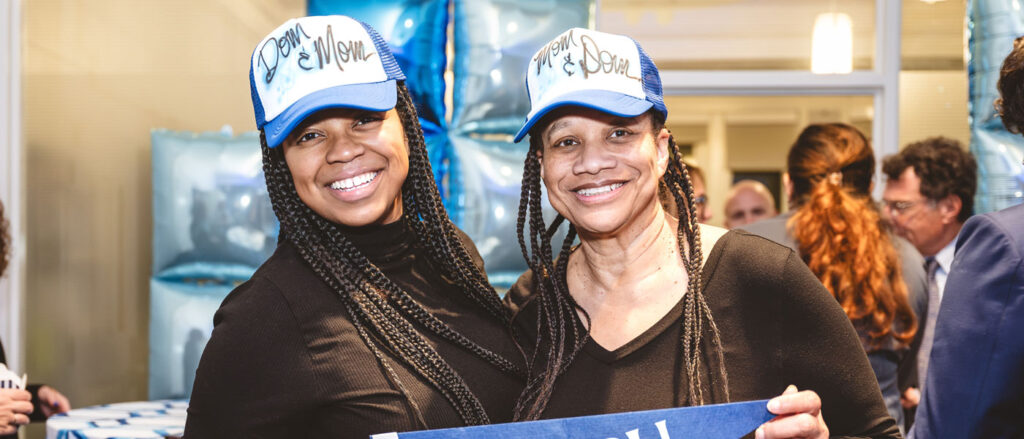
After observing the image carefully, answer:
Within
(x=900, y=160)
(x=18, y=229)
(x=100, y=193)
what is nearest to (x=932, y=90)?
(x=900, y=160)

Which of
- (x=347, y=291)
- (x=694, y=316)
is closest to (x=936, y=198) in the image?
(x=694, y=316)

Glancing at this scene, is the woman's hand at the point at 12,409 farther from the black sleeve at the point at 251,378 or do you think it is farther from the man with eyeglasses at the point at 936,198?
the man with eyeglasses at the point at 936,198

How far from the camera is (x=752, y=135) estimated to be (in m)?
6.85

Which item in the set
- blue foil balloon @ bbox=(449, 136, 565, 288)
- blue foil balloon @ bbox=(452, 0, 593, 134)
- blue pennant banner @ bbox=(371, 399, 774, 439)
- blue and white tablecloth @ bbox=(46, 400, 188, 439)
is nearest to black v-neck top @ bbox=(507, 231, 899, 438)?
blue pennant banner @ bbox=(371, 399, 774, 439)

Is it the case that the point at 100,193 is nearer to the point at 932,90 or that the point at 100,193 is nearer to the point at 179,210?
the point at 179,210

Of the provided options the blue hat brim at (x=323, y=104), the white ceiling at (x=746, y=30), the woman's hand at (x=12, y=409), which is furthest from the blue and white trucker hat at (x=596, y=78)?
the white ceiling at (x=746, y=30)

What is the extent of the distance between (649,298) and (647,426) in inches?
12.1

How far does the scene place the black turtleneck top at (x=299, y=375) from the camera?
4.66ft

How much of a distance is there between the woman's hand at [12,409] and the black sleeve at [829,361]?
222 cm

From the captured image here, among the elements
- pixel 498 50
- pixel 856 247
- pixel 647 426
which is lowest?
pixel 647 426

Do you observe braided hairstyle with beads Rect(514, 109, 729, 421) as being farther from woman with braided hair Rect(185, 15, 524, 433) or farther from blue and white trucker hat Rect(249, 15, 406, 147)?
blue and white trucker hat Rect(249, 15, 406, 147)

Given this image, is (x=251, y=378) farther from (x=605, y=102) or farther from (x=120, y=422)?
(x=120, y=422)

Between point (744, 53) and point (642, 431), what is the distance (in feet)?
10.2

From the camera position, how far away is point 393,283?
1627 mm
